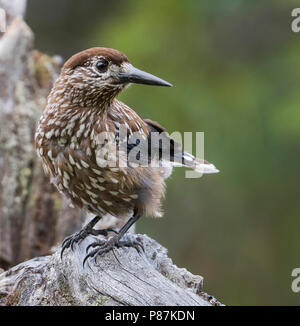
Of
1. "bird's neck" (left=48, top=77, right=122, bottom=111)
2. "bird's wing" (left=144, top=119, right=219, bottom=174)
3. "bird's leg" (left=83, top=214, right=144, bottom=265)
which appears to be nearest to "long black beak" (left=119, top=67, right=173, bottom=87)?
"bird's neck" (left=48, top=77, right=122, bottom=111)

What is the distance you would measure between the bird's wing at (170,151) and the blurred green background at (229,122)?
1700mm

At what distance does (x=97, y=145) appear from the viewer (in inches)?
179

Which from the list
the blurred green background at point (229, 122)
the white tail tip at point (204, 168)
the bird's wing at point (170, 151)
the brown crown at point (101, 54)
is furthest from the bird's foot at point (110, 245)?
the blurred green background at point (229, 122)

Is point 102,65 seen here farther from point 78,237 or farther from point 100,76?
point 78,237

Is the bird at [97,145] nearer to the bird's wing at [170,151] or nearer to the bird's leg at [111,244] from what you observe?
the bird's leg at [111,244]

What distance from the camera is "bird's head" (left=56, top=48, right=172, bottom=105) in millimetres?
4535

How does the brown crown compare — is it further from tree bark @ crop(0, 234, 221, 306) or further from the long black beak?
tree bark @ crop(0, 234, 221, 306)

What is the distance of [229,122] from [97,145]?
3.11m

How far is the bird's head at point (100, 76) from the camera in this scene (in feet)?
14.9

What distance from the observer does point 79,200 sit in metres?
4.70

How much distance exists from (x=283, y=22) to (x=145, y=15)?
163cm

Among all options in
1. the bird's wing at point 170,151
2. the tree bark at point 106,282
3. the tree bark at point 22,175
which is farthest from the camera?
the tree bark at point 22,175

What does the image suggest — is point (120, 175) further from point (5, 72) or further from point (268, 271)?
point (268, 271)

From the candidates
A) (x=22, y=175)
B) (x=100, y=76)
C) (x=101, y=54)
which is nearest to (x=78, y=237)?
(x=100, y=76)
